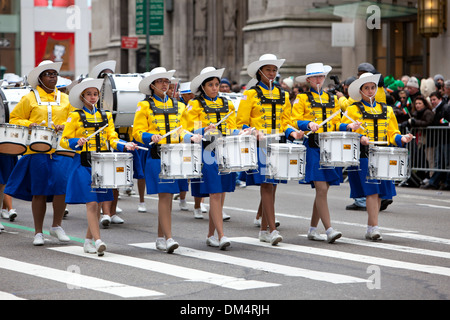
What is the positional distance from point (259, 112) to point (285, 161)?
81 centimetres

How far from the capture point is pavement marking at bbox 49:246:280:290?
9.28 meters

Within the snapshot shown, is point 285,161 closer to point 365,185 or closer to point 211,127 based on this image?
point 211,127

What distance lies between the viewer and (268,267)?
406 inches

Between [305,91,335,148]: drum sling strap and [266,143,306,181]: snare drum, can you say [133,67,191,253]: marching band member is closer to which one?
[266,143,306,181]: snare drum

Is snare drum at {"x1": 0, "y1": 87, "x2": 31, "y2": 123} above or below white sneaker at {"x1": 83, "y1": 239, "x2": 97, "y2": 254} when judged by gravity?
above

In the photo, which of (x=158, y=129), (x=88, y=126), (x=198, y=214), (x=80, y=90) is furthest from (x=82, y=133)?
(x=198, y=214)

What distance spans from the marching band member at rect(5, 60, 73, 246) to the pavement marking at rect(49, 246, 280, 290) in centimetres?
90

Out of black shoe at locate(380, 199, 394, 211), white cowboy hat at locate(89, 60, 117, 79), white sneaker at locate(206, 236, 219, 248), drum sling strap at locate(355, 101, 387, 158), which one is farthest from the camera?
white cowboy hat at locate(89, 60, 117, 79)

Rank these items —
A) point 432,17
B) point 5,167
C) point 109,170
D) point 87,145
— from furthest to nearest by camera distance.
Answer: point 432,17
point 5,167
point 87,145
point 109,170

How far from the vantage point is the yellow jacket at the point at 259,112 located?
1180cm

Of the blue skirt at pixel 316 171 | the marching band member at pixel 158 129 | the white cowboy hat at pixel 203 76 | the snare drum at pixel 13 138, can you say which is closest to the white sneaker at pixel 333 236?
the blue skirt at pixel 316 171

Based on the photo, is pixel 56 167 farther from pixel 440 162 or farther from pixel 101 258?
pixel 440 162

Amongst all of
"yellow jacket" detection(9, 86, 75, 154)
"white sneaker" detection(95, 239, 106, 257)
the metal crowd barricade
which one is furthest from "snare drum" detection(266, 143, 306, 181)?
the metal crowd barricade

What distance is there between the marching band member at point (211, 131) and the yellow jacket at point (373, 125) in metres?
1.59
